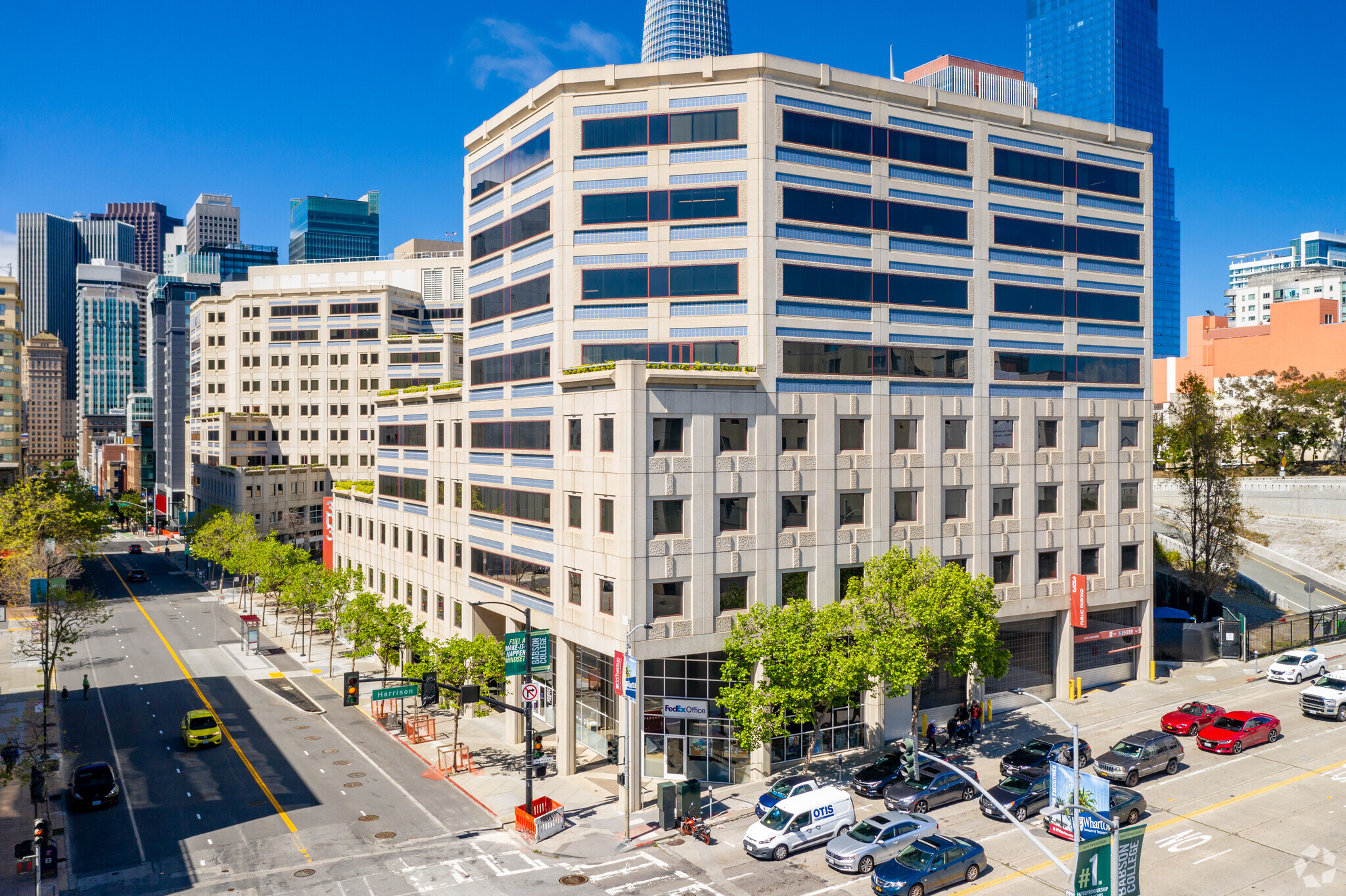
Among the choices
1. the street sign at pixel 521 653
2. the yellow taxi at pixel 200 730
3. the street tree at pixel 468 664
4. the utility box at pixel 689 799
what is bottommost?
the yellow taxi at pixel 200 730

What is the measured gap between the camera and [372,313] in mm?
119625

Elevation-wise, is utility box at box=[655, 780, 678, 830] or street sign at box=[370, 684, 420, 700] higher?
street sign at box=[370, 684, 420, 700]

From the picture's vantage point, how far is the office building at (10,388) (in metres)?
93.1

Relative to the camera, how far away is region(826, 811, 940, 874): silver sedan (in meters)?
31.0

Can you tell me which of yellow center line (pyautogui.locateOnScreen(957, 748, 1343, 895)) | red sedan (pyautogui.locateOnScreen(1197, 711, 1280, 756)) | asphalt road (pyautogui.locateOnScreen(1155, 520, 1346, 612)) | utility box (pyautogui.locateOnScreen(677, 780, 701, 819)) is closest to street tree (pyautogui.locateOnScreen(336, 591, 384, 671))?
utility box (pyautogui.locateOnScreen(677, 780, 701, 819))

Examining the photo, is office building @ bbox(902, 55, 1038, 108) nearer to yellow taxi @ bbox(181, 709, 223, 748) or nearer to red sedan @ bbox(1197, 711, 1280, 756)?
red sedan @ bbox(1197, 711, 1280, 756)

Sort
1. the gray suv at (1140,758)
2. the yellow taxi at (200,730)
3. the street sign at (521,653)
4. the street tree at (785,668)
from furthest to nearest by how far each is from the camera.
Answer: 1. the yellow taxi at (200,730)
2. the gray suv at (1140,758)
3. the street sign at (521,653)
4. the street tree at (785,668)

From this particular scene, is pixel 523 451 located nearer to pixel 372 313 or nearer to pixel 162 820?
pixel 162 820

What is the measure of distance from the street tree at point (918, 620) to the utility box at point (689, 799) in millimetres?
8835

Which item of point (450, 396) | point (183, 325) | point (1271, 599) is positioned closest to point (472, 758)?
point (450, 396)

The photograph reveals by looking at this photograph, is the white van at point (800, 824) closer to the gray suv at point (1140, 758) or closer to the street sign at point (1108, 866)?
the street sign at point (1108, 866)

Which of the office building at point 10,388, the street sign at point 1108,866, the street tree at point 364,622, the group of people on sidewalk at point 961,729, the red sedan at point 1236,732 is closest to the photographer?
the street sign at point 1108,866

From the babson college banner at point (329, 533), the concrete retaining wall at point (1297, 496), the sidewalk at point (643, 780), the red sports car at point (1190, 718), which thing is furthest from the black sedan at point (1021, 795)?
the concrete retaining wall at point (1297, 496)

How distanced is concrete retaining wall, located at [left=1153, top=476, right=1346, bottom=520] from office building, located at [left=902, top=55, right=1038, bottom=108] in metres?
60.2
